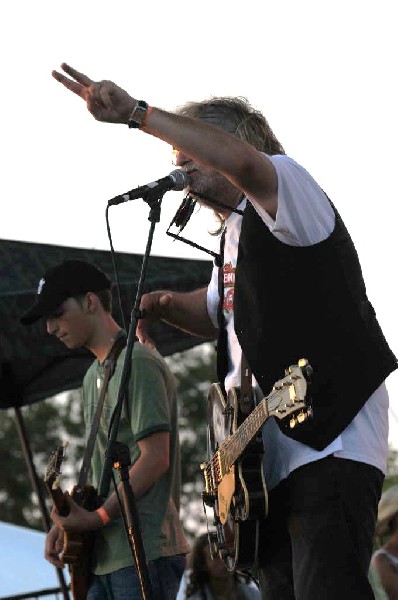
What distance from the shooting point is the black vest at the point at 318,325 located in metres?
3.03

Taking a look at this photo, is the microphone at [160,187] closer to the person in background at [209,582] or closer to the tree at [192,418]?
the person in background at [209,582]

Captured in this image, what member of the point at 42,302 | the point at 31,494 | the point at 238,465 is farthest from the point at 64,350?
the point at 31,494

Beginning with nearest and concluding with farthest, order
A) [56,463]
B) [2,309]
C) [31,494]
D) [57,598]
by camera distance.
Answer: [56,463], [2,309], [57,598], [31,494]

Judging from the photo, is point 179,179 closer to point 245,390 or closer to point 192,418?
point 245,390

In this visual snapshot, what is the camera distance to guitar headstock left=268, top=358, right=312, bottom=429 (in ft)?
9.34

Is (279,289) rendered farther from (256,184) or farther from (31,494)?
(31,494)

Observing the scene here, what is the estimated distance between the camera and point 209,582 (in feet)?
20.1

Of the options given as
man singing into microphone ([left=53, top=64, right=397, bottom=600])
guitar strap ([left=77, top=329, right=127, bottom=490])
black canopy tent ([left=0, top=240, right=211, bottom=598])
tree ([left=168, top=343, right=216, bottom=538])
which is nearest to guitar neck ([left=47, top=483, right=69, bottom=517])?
guitar strap ([left=77, top=329, right=127, bottom=490])

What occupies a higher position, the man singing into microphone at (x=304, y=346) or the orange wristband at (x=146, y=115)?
the orange wristband at (x=146, y=115)

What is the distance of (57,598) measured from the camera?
22.0 ft

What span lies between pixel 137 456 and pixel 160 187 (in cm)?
137

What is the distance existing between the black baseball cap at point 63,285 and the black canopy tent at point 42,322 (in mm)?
879

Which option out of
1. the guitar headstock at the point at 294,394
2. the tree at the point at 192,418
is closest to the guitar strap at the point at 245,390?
the guitar headstock at the point at 294,394

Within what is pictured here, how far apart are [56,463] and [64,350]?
4.74 feet
